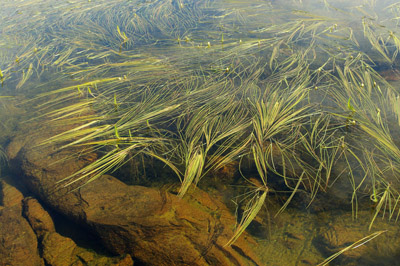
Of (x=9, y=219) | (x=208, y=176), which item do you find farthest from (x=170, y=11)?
(x=9, y=219)

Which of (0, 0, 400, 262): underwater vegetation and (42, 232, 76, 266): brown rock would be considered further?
(0, 0, 400, 262): underwater vegetation

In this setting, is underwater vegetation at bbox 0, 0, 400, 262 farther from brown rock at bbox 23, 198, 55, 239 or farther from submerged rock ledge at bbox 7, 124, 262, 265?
brown rock at bbox 23, 198, 55, 239

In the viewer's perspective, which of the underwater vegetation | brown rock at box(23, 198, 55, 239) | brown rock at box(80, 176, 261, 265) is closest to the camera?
brown rock at box(80, 176, 261, 265)

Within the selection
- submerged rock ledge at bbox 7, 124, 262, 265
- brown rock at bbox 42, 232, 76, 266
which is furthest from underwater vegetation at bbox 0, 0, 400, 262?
brown rock at bbox 42, 232, 76, 266

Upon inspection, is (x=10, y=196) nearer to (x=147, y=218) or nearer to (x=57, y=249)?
(x=57, y=249)

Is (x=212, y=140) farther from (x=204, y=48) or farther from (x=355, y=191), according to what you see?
(x=204, y=48)

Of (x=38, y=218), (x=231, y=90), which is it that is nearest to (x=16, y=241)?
(x=38, y=218)

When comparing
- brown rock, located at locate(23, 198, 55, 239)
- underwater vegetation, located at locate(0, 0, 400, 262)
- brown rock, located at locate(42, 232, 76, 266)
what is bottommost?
brown rock, located at locate(42, 232, 76, 266)
